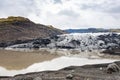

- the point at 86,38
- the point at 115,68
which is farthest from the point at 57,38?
the point at 115,68

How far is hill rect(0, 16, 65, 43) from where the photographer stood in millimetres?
91369

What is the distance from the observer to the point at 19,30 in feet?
323

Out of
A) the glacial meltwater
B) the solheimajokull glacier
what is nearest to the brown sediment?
the glacial meltwater

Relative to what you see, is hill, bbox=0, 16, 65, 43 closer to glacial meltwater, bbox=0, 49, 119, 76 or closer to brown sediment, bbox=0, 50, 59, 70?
glacial meltwater, bbox=0, 49, 119, 76

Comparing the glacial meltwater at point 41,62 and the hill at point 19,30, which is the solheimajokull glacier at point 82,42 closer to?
the glacial meltwater at point 41,62

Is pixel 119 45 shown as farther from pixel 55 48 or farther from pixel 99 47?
pixel 55 48

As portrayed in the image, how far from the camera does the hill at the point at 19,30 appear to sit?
300 feet

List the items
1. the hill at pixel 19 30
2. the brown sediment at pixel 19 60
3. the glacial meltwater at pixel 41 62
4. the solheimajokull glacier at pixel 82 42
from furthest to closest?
the hill at pixel 19 30
the solheimajokull glacier at pixel 82 42
the brown sediment at pixel 19 60
the glacial meltwater at pixel 41 62

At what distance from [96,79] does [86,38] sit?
5002cm

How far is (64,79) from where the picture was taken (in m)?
21.6

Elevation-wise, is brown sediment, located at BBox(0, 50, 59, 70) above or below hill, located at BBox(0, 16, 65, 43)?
below

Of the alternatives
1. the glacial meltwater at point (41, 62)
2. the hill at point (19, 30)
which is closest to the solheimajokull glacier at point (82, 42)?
the glacial meltwater at point (41, 62)

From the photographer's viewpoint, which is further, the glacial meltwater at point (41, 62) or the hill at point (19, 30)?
the hill at point (19, 30)

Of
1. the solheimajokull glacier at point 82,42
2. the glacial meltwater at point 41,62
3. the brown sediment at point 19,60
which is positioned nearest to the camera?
the glacial meltwater at point 41,62
